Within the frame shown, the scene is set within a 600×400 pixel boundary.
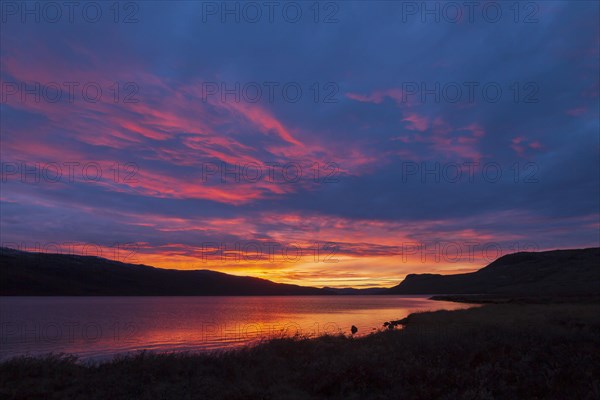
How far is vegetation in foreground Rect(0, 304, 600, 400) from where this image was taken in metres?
14.6

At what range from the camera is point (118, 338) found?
43125mm

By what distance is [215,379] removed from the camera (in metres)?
16.9

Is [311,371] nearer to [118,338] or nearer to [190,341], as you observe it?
[190,341]

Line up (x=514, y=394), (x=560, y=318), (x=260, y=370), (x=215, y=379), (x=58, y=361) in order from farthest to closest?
1. (x=560, y=318)
2. (x=58, y=361)
3. (x=260, y=370)
4. (x=215, y=379)
5. (x=514, y=394)

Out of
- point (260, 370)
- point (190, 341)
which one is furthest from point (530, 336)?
point (190, 341)

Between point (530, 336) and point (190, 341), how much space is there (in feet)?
101

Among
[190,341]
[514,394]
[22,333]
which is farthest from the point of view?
[22,333]

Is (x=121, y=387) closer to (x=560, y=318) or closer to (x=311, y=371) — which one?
(x=311, y=371)

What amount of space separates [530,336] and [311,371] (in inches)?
451

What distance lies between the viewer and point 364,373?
16.2 meters

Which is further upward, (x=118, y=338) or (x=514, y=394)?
(x=514, y=394)

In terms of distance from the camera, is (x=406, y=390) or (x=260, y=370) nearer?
(x=406, y=390)

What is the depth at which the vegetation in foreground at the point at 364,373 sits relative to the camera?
14586 millimetres

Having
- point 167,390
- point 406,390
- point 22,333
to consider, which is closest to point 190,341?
point 22,333
